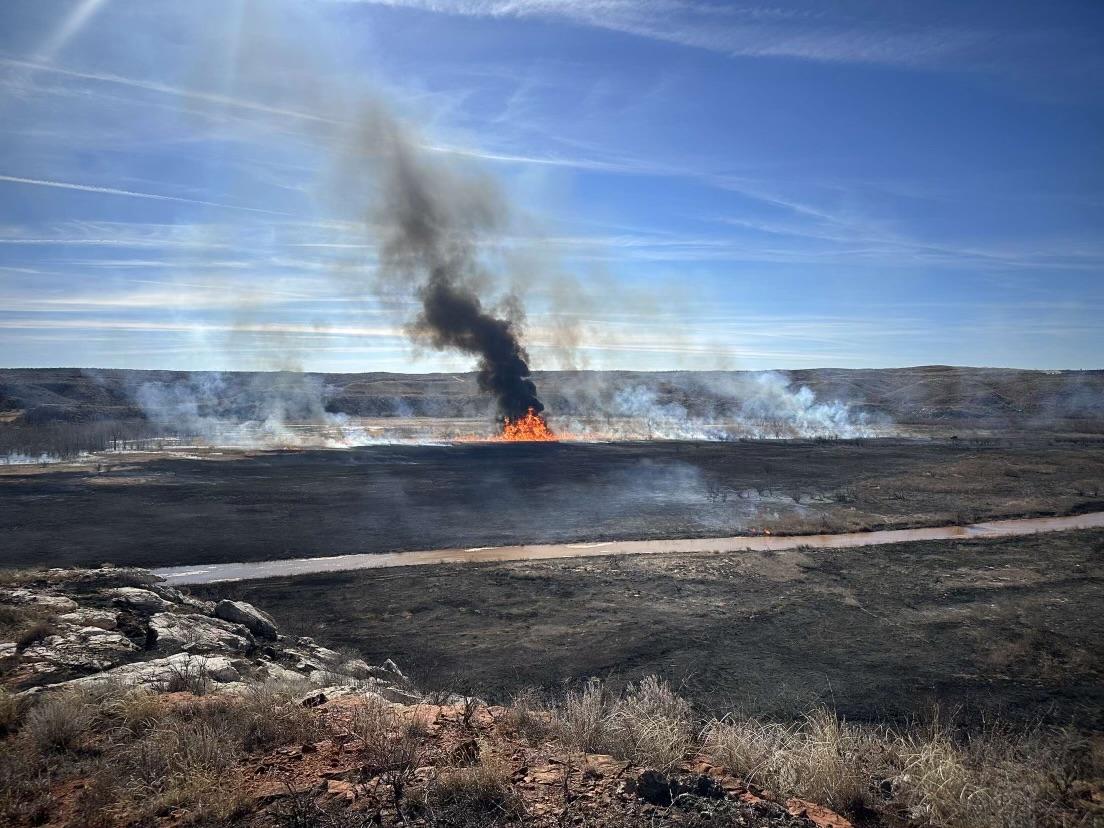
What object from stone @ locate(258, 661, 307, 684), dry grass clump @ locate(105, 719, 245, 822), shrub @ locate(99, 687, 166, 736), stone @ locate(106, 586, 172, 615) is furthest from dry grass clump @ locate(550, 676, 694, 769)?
stone @ locate(106, 586, 172, 615)

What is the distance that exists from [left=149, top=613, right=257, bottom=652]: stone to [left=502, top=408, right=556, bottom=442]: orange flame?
43.3 m

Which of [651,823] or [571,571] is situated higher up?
[651,823]

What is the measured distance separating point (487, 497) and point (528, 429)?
2470cm

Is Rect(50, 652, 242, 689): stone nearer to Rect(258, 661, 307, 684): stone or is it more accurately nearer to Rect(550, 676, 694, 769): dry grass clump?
Rect(258, 661, 307, 684): stone

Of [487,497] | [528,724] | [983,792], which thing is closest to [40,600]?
[528,724]

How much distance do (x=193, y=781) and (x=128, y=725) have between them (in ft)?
5.33

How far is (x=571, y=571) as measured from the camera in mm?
17969

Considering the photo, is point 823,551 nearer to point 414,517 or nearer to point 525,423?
point 414,517

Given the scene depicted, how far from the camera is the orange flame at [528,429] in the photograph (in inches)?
2153

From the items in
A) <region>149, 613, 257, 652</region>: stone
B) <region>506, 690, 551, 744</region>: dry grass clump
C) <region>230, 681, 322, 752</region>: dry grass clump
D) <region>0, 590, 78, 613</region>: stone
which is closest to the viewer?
<region>230, 681, 322, 752</region>: dry grass clump

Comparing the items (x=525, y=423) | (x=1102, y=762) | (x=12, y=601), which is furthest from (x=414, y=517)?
(x=525, y=423)

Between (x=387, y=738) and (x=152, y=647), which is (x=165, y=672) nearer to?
(x=152, y=647)

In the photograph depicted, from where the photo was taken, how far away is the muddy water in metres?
19.1

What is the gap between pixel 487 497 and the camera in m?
30.4
